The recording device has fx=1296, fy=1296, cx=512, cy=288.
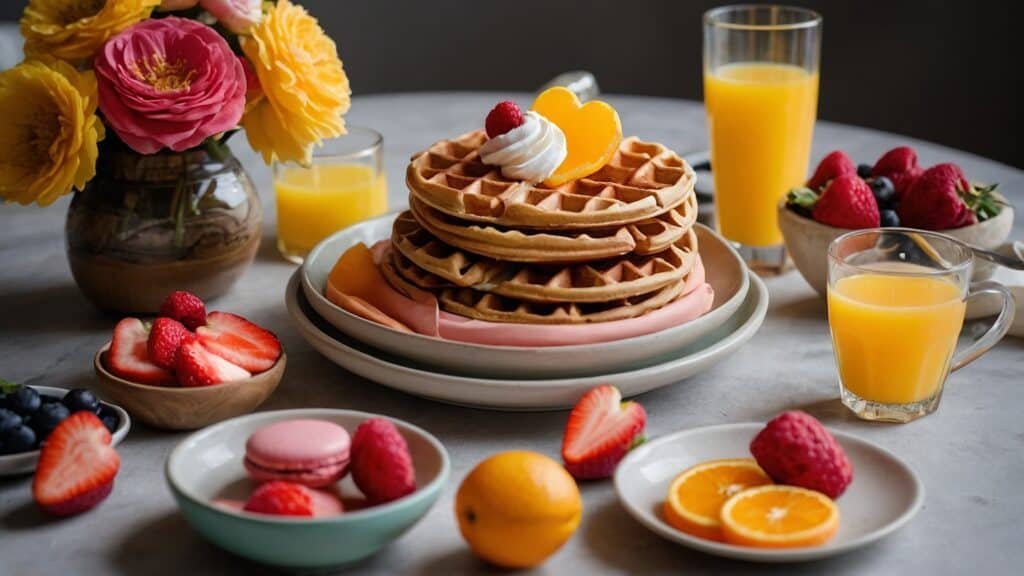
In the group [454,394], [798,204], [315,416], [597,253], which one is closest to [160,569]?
[315,416]

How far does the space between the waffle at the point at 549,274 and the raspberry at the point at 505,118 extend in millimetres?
170

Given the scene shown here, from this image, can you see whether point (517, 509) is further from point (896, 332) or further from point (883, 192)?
point (883, 192)

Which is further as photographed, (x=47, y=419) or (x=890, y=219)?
(x=890, y=219)

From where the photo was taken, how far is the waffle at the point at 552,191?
5.22ft

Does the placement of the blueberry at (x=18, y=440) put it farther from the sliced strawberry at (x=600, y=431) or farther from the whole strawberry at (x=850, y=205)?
the whole strawberry at (x=850, y=205)

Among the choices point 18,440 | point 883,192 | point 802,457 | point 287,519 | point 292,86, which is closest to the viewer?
point 287,519

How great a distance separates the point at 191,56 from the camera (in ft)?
5.74

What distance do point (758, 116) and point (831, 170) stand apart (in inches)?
9.8

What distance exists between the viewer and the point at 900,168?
6.59 ft

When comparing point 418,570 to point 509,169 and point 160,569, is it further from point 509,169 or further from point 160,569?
point 509,169

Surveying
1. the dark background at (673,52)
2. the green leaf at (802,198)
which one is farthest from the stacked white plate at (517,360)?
the dark background at (673,52)

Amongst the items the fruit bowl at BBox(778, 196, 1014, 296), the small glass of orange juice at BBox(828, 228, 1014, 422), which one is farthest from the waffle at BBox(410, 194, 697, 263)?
the fruit bowl at BBox(778, 196, 1014, 296)

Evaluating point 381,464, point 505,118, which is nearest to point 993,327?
point 505,118

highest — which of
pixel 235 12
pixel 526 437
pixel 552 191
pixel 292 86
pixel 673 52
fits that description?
pixel 235 12
